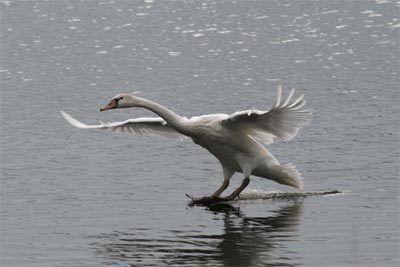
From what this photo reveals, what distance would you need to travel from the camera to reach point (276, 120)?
19.5 metres

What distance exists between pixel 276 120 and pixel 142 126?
3.70m

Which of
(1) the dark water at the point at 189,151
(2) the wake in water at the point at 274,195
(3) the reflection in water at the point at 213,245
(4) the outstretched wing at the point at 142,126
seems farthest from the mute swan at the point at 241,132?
(4) the outstretched wing at the point at 142,126

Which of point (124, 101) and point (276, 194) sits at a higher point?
point (124, 101)

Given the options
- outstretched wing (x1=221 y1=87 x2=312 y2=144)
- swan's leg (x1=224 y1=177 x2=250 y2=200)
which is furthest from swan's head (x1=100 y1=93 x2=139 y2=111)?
swan's leg (x1=224 y1=177 x2=250 y2=200)

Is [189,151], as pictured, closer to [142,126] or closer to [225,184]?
[142,126]

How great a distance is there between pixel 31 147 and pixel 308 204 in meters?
8.61

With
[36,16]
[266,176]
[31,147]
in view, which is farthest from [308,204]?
[36,16]

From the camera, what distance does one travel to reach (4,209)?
2034cm

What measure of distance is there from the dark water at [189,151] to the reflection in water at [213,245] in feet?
→ 0.12

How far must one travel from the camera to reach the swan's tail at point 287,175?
2067cm

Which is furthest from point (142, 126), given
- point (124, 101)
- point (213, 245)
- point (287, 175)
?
point (213, 245)

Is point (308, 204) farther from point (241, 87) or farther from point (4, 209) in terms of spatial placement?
point (241, 87)

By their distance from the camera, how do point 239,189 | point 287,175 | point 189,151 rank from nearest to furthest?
1. point 239,189
2. point 287,175
3. point 189,151

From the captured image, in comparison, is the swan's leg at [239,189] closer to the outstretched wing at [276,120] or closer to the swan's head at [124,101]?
the outstretched wing at [276,120]
